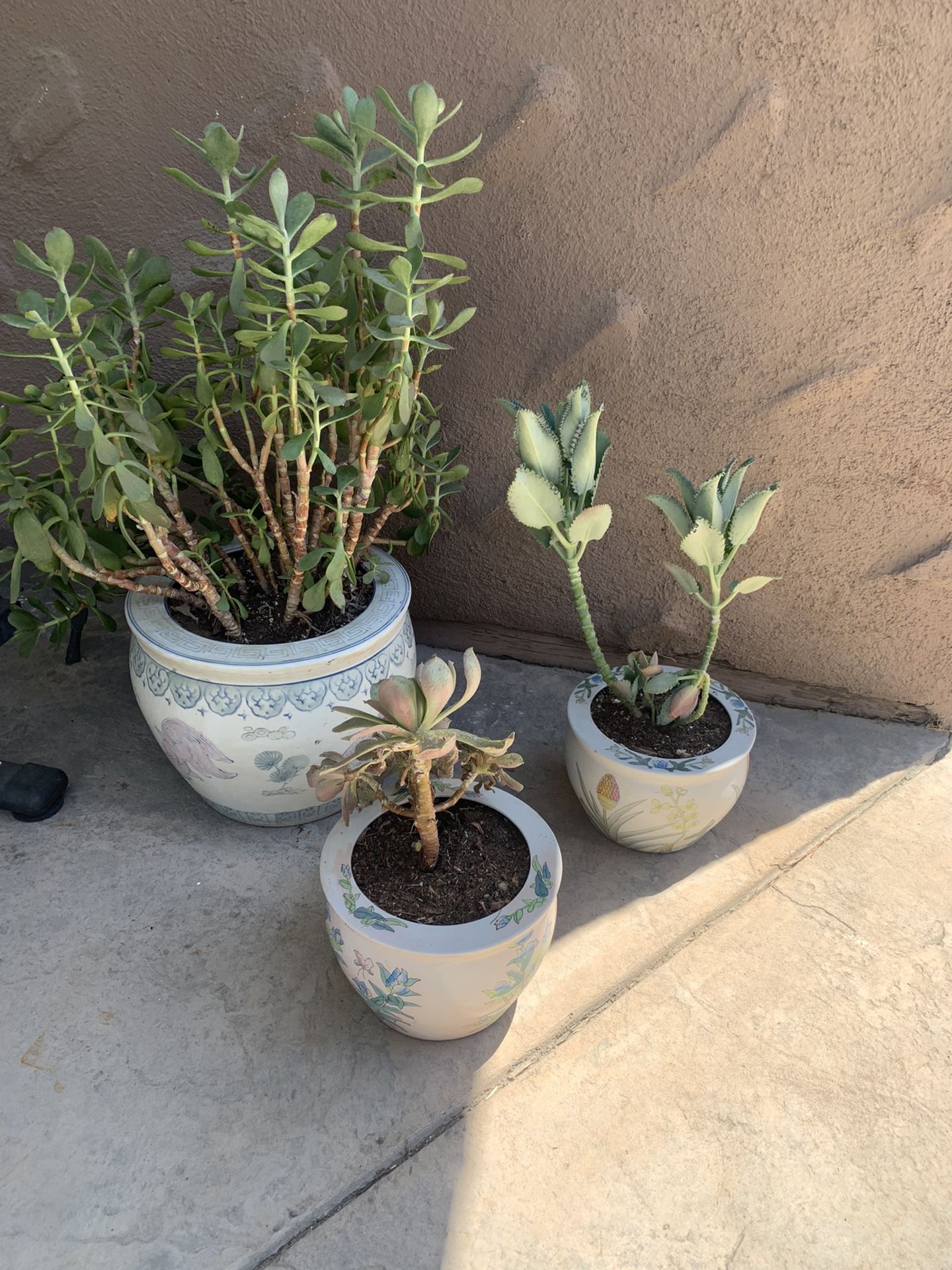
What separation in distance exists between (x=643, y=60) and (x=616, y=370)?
15.6 inches

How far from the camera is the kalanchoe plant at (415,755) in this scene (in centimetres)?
83

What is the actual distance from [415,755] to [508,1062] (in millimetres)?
420

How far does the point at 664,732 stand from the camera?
1220mm

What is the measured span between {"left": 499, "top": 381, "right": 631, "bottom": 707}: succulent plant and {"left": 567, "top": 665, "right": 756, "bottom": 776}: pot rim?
0.79ft

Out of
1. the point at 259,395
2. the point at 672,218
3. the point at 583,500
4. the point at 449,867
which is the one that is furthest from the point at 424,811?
the point at 672,218

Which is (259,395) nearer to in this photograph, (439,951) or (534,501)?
(534,501)

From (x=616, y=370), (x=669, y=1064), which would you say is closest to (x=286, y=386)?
(x=616, y=370)

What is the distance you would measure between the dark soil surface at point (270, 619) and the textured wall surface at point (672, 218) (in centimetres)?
38

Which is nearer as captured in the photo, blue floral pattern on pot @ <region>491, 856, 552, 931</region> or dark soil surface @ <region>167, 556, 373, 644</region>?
blue floral pattern on pot @ <region>491, 856, 552, 931</region>

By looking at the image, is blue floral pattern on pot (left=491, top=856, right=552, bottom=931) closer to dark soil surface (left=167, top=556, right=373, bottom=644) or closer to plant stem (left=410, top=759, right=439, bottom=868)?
plant stem (left=410, top=759, right=439, bottom=868)

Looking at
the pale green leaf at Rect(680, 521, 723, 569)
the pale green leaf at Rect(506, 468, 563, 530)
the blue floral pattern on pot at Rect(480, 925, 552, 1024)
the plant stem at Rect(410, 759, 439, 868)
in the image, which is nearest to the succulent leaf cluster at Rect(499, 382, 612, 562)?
the pale green leaf at Rect(506, 468, 563, 530)

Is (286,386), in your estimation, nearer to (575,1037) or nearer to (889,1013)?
(575,1037)

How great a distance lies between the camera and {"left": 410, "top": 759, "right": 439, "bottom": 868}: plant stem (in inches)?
35.2

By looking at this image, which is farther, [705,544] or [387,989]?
[705,544]
